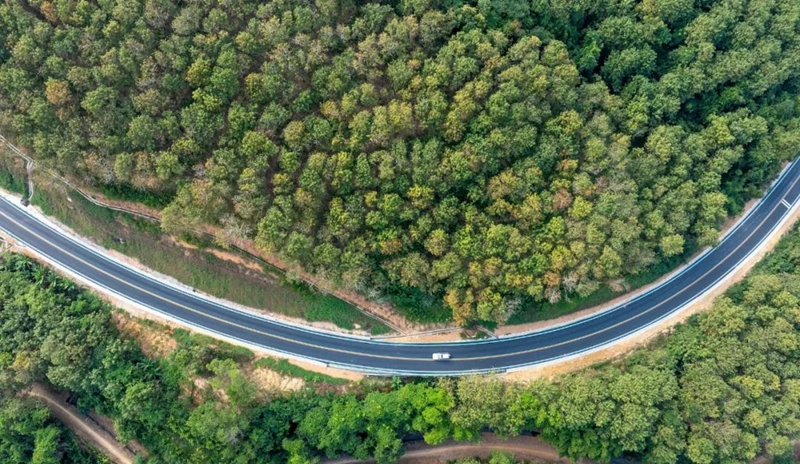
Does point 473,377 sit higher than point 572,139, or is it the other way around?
point 572,139

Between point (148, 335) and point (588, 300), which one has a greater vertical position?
point (588, 300)

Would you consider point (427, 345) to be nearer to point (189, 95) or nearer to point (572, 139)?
point (572, 139)

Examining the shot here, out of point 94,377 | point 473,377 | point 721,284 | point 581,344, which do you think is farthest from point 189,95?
point 721,284

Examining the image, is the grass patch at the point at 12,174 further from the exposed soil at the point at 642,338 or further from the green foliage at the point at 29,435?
the exposed soil at the point at 642,338

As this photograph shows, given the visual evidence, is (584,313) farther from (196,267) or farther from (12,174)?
(12,174)

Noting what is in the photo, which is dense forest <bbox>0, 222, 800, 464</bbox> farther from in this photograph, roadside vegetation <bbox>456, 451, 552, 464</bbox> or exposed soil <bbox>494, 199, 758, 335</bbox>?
exposed soil <bbox>494, 199, 758, 335</bbox>

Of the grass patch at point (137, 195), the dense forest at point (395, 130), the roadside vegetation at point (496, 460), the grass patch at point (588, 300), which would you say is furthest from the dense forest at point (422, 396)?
the grass patch at point (137, 195)

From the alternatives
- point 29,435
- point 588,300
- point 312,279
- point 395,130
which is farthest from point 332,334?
point 29,435
